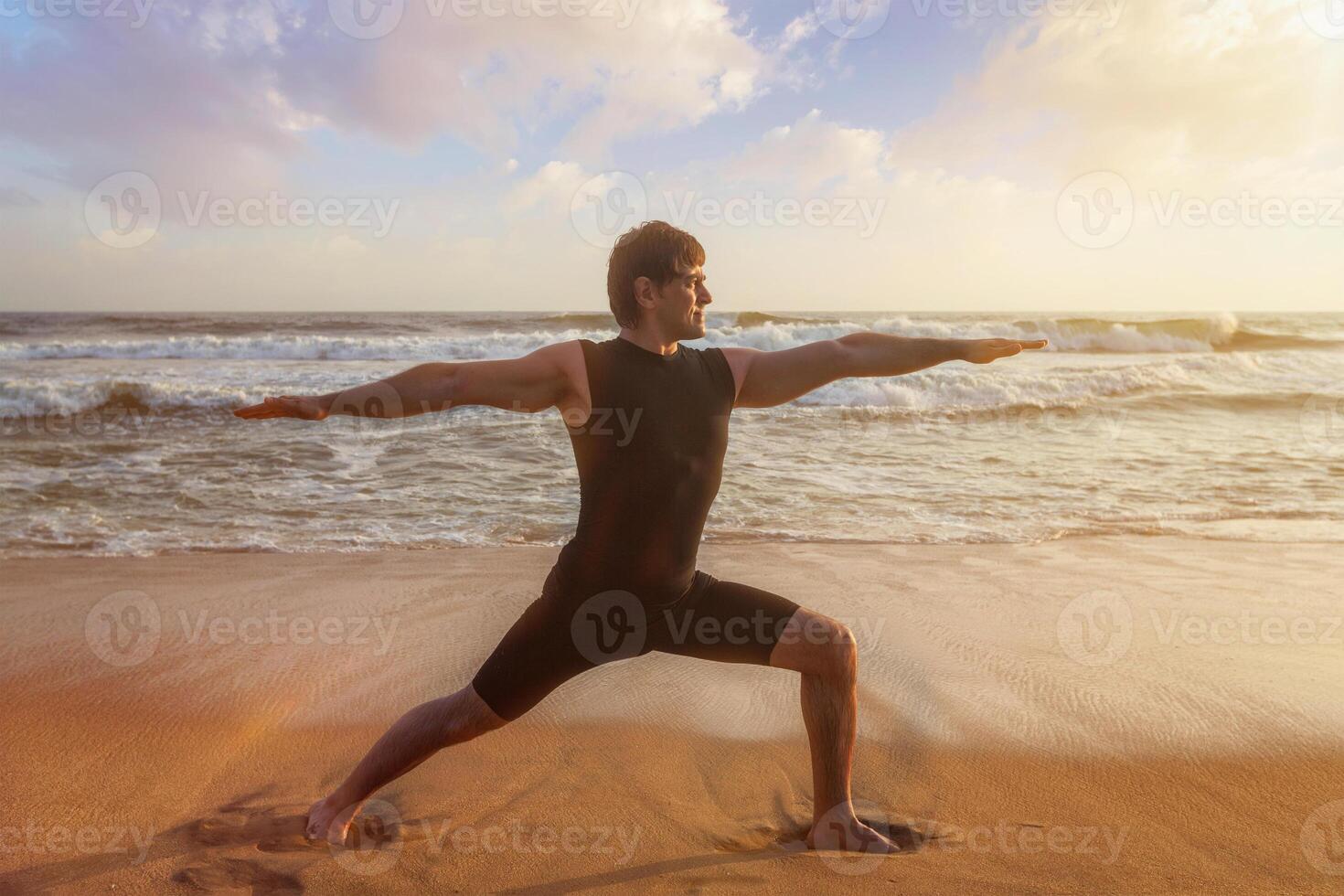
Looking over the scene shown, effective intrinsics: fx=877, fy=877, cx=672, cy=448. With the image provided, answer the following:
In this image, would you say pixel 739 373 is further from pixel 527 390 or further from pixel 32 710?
pixel 32 710

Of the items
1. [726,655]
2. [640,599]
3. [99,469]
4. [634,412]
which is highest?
[634,412]

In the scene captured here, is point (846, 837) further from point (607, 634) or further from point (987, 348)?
point (987, 348)

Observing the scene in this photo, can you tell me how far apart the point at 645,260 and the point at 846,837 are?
1813 mm

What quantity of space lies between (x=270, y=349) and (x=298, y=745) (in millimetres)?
25329

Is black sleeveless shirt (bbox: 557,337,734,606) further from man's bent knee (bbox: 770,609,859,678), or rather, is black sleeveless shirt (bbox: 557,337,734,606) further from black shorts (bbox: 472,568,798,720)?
man's bent knee (bbox: 770,609,859,678)

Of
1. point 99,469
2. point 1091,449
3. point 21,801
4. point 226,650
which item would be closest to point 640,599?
point 21,801

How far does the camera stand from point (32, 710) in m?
3.40

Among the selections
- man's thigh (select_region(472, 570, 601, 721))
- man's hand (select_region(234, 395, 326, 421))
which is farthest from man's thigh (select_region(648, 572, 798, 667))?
man's hand (select_region(234, 395, 326, 421))

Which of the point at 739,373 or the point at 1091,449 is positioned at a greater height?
the point at 739,373

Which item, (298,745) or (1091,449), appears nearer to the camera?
(298,745)
